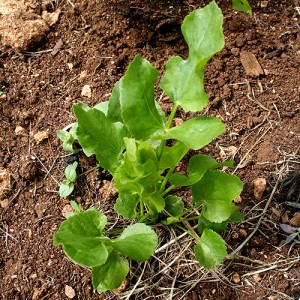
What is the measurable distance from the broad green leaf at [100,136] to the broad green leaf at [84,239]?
17cm

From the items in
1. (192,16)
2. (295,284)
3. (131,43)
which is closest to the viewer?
(192,16)

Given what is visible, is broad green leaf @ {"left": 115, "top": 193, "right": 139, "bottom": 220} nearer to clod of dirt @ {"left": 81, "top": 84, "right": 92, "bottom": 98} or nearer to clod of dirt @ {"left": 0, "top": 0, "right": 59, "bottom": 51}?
clod of dirt @ {"left": 81, "top": 84, "right": 92, "bottom": 98}

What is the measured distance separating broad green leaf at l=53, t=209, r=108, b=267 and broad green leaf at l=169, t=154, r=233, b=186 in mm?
235

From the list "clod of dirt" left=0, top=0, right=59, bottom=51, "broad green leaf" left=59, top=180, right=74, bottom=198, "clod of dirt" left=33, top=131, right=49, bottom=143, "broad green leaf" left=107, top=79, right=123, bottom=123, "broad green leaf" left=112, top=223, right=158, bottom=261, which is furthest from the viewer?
"clod of dirt" left=0, top=0, right=59, bottom=51

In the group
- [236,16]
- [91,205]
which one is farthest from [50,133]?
[236,16]

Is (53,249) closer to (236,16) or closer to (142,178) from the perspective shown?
(142,178)

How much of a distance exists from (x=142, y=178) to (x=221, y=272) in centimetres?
48

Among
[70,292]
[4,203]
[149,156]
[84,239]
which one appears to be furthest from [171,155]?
[4,203]

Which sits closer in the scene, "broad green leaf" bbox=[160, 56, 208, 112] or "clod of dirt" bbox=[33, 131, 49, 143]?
"broad green leaf" bbox=[160, 56, 208, 112]

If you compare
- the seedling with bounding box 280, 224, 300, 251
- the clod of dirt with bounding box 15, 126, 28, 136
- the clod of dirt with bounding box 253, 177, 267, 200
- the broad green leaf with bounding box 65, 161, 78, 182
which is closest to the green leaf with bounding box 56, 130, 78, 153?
the broad green leaf with bounding box 65, 161, 78, 182

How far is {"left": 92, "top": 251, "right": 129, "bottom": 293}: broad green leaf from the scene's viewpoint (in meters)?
1.33

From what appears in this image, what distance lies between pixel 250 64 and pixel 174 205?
65 centimetres

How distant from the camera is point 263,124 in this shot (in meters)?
1.75

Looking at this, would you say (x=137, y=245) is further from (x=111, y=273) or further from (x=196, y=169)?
(x=196, y=169)
